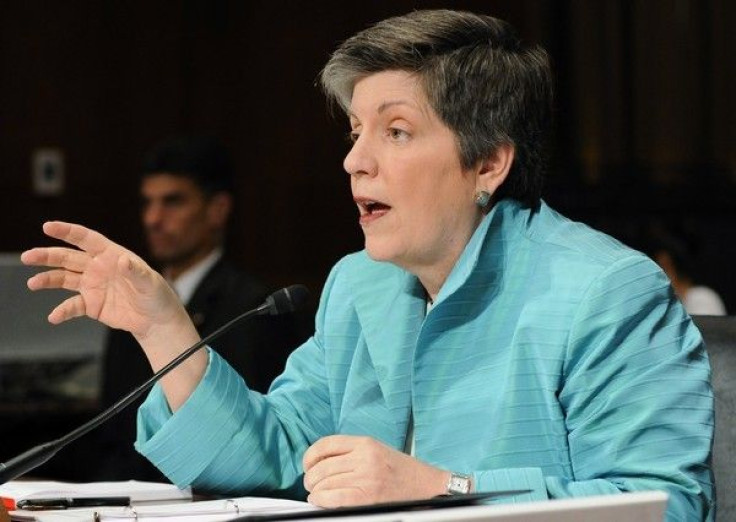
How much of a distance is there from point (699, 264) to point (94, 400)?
2220mm

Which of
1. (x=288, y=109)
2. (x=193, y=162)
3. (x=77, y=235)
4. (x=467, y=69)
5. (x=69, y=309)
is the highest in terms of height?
(x=467, y=69)

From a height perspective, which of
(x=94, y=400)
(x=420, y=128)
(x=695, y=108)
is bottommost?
(x=94, y=400)

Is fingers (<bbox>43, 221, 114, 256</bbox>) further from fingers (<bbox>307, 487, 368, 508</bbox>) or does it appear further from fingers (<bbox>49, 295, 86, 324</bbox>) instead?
fingers (<bbox>307, 487, 368, 508</bbox>)

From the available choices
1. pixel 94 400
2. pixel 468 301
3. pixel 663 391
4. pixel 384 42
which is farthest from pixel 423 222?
pixel 94 400

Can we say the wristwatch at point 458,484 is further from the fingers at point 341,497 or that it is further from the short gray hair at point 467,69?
the short gray hair at point 467,69

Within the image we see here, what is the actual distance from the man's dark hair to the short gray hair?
225cm

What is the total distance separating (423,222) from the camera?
1913mm

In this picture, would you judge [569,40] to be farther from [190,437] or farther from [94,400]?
[190,437]

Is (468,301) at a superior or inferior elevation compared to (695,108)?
superior

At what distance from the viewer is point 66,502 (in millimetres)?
Result: 1761

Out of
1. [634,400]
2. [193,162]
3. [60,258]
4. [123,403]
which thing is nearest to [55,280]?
[60,258]

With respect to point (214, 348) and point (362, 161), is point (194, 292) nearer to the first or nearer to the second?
point (214, 348)

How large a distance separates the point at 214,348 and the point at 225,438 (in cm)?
177

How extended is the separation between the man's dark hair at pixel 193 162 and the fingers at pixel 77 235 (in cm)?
233
